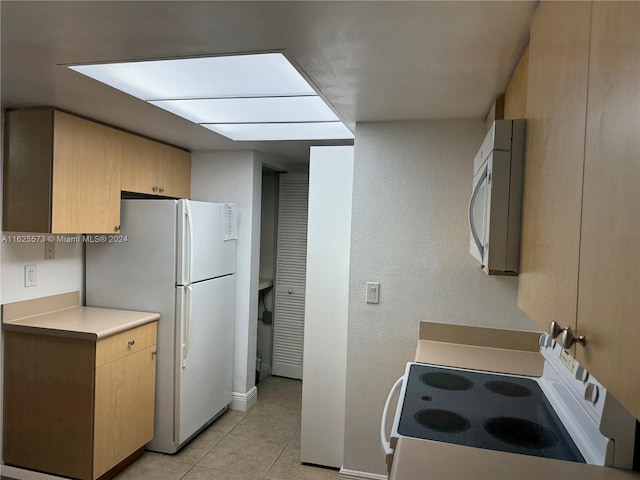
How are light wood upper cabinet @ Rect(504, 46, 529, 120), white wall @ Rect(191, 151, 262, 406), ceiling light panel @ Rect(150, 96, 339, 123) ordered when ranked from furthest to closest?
white wall @ Rect(191, 151, 262, 406) → ceiling light panel @ Rect(150, 96, 339, 123) → light wood upper cabinet @ Rect(504, 46, 529, 120)

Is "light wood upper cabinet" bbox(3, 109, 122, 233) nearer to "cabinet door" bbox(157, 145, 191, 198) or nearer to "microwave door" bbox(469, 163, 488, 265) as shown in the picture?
"cabinet door" bbox(157, 145, 191, 198)

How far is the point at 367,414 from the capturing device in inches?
97.3

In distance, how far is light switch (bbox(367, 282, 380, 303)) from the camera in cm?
243

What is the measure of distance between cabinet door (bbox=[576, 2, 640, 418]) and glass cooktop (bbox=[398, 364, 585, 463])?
695 mm

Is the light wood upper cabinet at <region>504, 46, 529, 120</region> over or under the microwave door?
over

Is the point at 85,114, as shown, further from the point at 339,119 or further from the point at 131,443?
the point at 131,443

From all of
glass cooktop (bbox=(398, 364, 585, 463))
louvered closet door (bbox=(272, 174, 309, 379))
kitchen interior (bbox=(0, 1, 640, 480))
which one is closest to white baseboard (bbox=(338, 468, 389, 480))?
kitchen interior (bbox=(0, 1, 640, 480))

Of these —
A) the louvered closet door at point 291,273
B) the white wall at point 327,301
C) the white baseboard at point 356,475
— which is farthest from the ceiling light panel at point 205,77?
the louvered closet door at point 291,273

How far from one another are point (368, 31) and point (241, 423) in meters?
2.95

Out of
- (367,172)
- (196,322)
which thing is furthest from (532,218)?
(196,322)

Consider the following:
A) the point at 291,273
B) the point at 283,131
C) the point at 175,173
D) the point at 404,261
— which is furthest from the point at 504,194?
the point at 291,273

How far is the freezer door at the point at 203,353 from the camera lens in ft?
9.37

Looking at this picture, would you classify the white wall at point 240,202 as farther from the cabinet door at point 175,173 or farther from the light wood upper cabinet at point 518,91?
the light wood upper cabinet at point 518,91

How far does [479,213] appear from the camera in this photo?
5.49 feet
